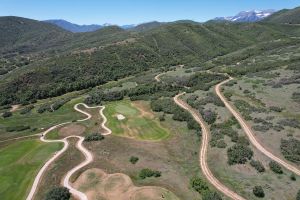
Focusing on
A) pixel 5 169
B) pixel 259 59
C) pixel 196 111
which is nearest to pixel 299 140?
pixel 196 111

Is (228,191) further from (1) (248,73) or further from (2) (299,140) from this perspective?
(1) (248,73)

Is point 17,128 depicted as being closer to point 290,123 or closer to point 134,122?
point 134,122

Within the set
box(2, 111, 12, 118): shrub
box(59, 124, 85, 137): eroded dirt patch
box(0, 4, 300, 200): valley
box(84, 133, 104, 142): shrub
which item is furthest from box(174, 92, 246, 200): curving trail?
box(2, 111, 12, 118): shrub

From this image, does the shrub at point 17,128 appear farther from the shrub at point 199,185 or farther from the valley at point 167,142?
the shrub at point 199,185

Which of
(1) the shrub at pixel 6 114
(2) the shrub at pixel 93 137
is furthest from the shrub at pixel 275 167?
(1) the shrub at pixel 6 114

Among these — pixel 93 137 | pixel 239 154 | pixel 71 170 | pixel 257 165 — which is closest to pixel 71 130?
pixel 93 137

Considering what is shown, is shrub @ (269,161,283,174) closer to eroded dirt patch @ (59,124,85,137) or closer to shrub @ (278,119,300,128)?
shrub @ (278,119,300,128)
